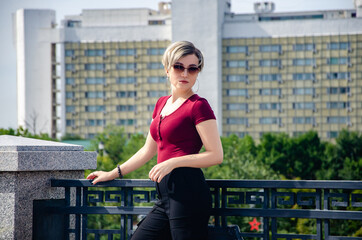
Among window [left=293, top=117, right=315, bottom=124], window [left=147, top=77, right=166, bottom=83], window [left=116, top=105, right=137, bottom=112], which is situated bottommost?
window [left=293, top=117, right=315, bottom=124]

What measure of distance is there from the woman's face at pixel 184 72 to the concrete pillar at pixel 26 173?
1.55 m

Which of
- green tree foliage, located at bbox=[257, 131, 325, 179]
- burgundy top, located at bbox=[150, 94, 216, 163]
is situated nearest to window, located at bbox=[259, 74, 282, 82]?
green tree foliage, located at bbox=[257, 131, 325, 179]

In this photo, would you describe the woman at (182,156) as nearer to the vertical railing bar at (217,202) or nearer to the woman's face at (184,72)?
the woman's face at (184,72)

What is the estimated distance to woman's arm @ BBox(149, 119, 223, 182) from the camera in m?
4.39

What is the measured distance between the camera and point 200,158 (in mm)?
4406

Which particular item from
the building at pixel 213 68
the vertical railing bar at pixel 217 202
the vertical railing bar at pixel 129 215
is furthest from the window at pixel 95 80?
the vertical railing bar at pixel 217 202

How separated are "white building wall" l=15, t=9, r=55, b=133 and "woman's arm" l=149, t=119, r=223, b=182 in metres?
90.3

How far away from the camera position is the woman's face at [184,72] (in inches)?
179

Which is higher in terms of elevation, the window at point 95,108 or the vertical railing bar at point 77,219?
the window at point 95,108

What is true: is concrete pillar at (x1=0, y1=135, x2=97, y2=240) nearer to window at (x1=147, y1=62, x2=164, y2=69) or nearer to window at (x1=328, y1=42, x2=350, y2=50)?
window at (x1=328, y1=42, x2=350, y2=50)

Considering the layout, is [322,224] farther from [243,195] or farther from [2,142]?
[2,142]

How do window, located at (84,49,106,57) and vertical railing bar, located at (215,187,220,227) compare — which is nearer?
vertical railing bar, located at (215,187,220,227)

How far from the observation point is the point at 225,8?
3622 inches

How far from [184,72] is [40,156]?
66.8 inches
